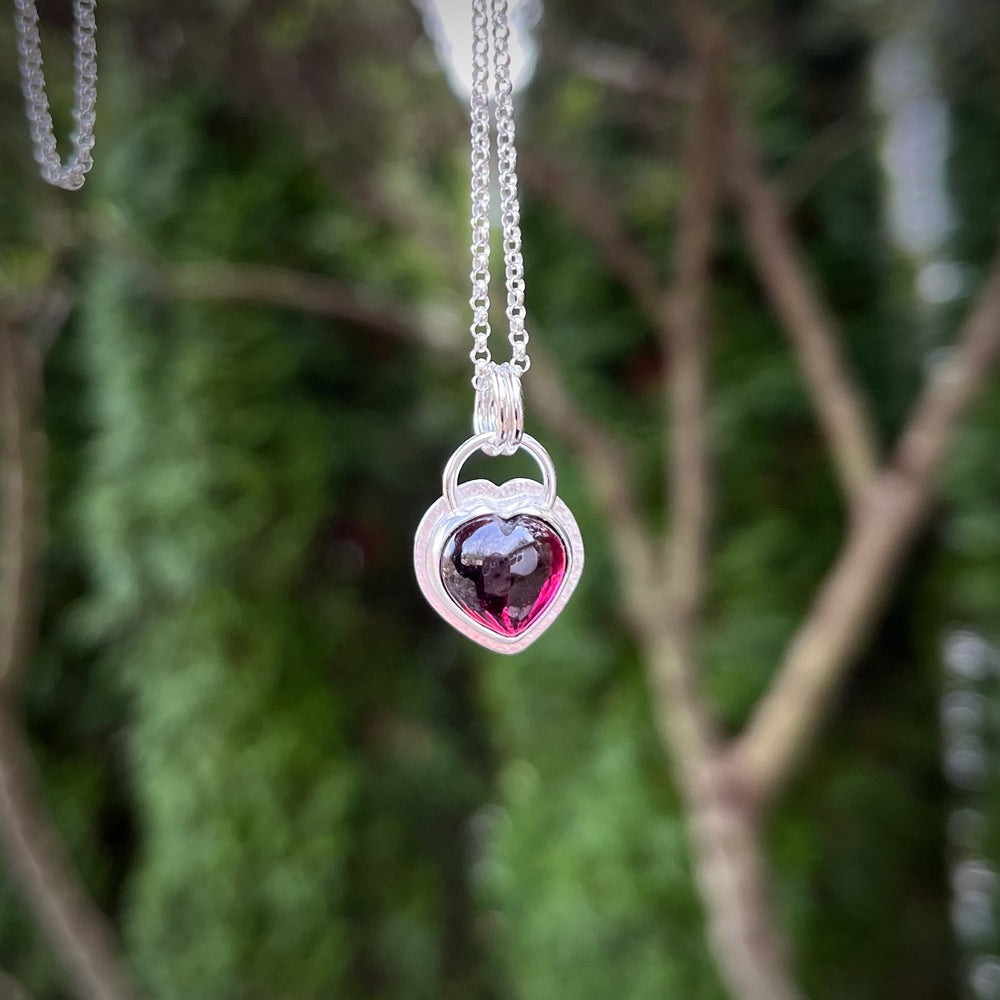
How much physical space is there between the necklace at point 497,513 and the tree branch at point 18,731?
104 centimetres

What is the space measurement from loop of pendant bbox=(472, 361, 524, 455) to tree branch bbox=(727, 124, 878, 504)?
76cm

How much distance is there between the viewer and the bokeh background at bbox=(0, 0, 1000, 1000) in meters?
1.31

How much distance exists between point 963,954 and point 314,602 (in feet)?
4.01

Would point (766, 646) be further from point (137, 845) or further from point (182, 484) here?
point (137, 845)

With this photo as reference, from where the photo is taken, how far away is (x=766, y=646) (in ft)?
4.38

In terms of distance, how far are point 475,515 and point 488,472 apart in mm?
1032

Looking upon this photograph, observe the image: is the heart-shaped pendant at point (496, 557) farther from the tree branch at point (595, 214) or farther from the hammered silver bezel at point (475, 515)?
the tree branch at point (595, 214)

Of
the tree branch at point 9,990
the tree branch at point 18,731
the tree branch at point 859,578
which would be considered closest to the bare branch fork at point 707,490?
the tree branch at point 859,578

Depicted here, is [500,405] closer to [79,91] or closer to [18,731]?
[79,91]

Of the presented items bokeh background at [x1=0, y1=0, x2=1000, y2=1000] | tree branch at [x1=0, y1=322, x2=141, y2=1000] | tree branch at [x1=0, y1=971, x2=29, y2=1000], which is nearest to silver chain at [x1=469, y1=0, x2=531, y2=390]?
bokeh background at [x1=0, y1=0, x2=1000, y2=1000]

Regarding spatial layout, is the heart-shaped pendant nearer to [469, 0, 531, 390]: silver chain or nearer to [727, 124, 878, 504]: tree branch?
[469, 0, 531, 390]: silver chain

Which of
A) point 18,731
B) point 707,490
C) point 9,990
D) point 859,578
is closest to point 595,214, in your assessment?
point 707,490

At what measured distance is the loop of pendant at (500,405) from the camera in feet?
1.47

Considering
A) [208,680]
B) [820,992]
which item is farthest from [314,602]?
[820,992]
